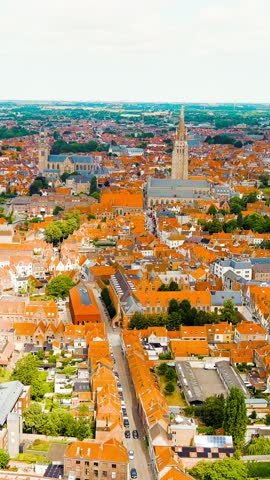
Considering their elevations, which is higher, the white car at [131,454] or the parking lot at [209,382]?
the white car at [131,454]

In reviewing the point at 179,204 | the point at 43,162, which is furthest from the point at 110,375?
A: the point at 43,162

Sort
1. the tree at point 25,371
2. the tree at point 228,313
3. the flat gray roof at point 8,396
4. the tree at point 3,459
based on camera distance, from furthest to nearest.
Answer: the tree at point 228,313 → the tree at point 25,371 → the flat gray roof at point 8,396 → the tree at point 3,459

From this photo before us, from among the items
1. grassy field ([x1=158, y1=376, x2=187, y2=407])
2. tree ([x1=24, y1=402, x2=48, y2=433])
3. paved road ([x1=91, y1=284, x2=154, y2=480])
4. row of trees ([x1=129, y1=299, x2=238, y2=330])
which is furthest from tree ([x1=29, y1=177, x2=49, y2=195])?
tree ([x1=24, y1=402, x2=48, y2=433])

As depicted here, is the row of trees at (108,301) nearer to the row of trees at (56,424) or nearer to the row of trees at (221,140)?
the row of trees at (56,424)

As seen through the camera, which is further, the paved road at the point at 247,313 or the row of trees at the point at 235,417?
the paved road at the point at 247,313

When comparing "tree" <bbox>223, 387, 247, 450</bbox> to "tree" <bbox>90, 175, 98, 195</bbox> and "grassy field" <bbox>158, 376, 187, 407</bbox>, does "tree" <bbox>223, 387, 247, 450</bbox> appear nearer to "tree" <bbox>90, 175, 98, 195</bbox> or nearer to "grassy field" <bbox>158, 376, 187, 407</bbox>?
"grassy field" <bbox>158, 376, 187, 407</bbox>

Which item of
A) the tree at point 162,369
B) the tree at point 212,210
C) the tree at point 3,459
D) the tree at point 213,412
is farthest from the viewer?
the tree at point 212,210

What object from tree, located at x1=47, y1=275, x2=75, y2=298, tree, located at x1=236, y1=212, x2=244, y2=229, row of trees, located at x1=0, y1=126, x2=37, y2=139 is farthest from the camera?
row of trees, located at x1=0, y1=126, x2=37, y2=139

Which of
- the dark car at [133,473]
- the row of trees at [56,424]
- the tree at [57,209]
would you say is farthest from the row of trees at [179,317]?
the tree at [57,209]
